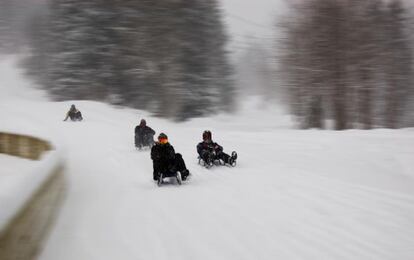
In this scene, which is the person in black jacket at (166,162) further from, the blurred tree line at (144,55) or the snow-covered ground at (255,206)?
the blurred tree line at (144,55)

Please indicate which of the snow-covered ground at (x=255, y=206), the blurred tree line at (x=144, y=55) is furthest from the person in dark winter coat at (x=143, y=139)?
the blurred tree line at (x=144, y=55)

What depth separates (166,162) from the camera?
11336 mm

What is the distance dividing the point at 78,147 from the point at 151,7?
2113 cm

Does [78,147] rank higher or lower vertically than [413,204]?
higher

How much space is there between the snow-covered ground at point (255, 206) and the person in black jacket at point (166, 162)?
35cm

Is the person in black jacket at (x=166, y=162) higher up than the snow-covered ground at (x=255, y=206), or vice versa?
the person in black jacket at (x=166, y=162)

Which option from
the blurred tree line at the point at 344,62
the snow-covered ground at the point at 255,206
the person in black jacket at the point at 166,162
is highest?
the blurred tree line at the point at 344,62

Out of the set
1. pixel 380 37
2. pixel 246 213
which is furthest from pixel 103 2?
pixel 246 213

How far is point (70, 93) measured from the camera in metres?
45.9

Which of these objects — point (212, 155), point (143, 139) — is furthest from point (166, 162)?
point (143, 139)

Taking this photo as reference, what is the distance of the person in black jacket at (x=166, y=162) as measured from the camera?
11259 mm

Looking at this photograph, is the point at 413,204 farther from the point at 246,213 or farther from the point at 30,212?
the point at 30,212

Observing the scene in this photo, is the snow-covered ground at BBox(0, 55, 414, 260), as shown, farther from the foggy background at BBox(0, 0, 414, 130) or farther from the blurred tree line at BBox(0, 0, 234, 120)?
the blurred tree line at BBox(0, 0, 234, 120)

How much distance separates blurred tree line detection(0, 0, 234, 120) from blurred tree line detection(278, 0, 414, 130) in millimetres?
9612
